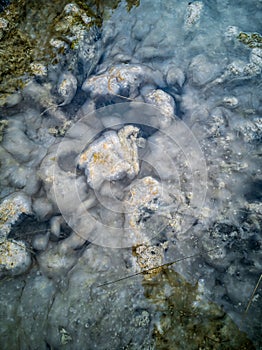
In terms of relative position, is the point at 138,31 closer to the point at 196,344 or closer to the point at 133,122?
the point at 133,122

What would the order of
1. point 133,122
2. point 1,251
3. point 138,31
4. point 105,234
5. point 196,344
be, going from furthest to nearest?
point 138,31 → point 133,122 → point 105,234 → point 1,251 → point 196,344

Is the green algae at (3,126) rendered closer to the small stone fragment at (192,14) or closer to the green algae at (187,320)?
the green algae at (187,320)

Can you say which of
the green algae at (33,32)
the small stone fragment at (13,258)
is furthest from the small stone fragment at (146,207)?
the green algae at (33,32)

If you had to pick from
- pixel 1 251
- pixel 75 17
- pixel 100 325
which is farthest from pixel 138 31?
pixel 100 325

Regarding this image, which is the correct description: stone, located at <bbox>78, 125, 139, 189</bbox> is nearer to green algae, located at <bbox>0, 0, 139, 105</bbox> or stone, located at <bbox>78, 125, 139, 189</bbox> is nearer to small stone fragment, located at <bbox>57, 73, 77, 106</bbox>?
small stone fragment, located at <bbox>57, 73, 77, 106</bbox>

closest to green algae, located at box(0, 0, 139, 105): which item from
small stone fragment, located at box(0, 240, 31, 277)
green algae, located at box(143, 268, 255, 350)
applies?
small stone fragment, located at box(0, 240, 31, 277)

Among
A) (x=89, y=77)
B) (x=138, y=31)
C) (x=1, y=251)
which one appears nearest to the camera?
(x=1, y=251)
